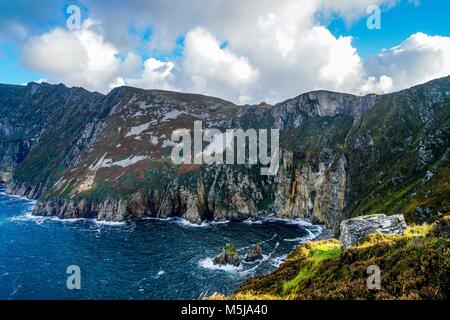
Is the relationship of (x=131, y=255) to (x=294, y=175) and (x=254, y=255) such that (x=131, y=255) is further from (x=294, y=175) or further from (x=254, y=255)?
(x=294, y=175)

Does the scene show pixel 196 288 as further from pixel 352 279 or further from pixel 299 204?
pixel 299 204

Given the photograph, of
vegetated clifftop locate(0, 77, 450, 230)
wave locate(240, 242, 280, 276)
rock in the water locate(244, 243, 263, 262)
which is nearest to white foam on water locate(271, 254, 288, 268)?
wave locate(240, 242, 280, 276)

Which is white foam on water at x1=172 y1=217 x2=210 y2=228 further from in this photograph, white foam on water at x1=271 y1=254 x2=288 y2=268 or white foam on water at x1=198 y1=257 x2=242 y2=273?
white foam on water at x1=271 y1=254 x2=288 y2=268

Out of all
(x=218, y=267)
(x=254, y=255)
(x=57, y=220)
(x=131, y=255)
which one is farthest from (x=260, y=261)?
(x=57, y=220)

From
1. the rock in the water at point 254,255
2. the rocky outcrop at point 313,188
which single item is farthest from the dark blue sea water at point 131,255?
the rocky outcrop at point 313,188
